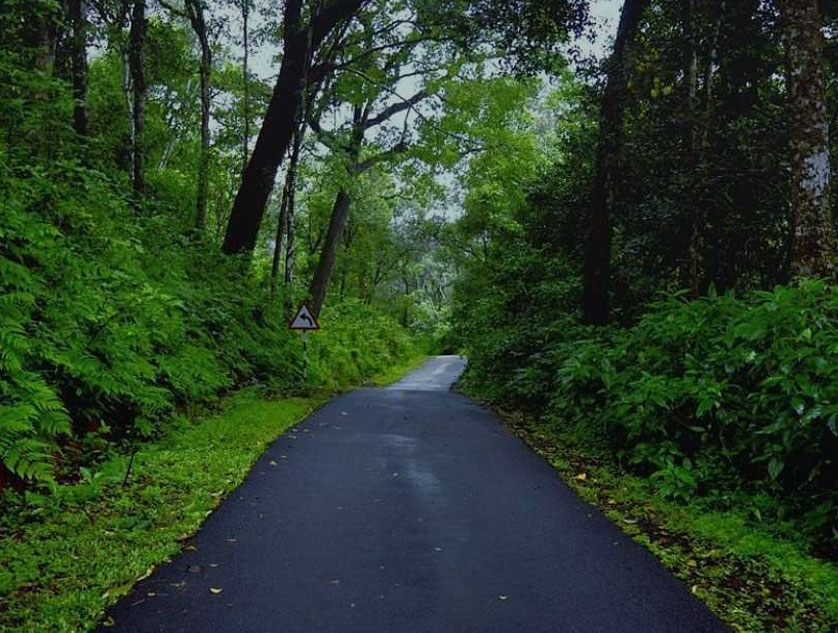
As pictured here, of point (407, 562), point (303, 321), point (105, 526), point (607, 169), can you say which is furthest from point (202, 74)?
point (407, 562)

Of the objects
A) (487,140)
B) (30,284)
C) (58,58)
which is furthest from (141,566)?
(487,140)

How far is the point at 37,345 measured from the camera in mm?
5719

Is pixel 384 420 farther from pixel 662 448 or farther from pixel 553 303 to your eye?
pixel 553 303

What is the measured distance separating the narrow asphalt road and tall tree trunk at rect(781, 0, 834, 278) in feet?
13.4

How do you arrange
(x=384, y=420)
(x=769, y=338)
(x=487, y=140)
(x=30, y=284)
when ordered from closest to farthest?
(x=30, y=284), (x=769, y=338), (x=384, y=420), (x=487, y=140)

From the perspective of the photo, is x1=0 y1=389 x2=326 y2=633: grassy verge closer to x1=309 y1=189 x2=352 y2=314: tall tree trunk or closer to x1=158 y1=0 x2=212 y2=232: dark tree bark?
x1=158 y1=0 x2=212 y2=232: dark tree bark

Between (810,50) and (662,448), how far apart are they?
5058 millimetres

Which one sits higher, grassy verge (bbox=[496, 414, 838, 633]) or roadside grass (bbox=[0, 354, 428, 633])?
roadside grass (bbox=[0, 354, 428, 633])

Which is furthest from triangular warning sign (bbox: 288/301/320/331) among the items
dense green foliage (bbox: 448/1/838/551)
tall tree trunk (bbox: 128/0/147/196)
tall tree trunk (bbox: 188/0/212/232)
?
dense green foliage (bbox: 448/1/838/551)

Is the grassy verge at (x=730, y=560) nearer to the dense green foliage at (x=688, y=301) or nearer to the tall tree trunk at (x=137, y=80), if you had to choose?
the dense green foliage at (x=688, y=301)

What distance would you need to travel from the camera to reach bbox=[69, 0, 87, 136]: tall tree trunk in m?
14.0

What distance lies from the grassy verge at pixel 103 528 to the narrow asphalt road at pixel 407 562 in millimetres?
169

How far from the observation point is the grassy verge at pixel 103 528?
3586 mm

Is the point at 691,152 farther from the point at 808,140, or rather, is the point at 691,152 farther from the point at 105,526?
the point at 105,526
